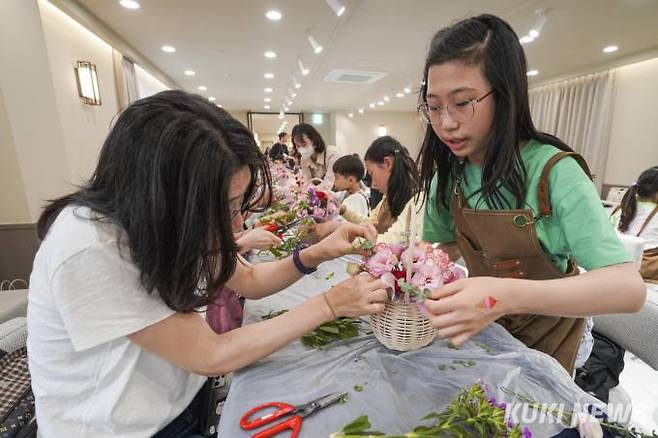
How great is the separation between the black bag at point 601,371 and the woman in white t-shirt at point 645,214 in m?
1.55

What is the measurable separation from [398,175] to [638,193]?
2405 millimetres

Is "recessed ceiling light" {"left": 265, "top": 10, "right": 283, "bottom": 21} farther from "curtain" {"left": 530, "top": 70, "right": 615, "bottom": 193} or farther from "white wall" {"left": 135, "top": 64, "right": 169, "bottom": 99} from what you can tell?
"curtain" {"left": 530, "top": 70, "right": 615, "bottom": 193}

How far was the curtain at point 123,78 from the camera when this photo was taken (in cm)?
549

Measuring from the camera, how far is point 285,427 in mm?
643

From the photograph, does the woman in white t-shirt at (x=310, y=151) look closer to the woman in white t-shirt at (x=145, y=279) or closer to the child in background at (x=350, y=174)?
the child in background at (x=350, y=174)

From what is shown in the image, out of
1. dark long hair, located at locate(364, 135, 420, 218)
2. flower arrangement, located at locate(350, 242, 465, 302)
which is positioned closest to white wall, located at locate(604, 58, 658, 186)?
dark long hair, located at locate(364, 135, 420, 218)

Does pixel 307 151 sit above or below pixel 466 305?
above

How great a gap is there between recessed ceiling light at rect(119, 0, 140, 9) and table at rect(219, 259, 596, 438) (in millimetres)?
4885

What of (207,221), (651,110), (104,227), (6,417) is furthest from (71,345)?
(651,110)

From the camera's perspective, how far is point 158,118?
0.66 m

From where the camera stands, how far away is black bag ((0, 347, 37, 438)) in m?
0.94

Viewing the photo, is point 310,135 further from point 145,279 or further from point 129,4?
point 145,279

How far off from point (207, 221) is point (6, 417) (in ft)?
3.13

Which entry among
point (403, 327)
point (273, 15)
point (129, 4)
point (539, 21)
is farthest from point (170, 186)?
point (539, 21)
